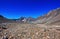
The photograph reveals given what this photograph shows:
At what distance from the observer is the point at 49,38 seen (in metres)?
17.0

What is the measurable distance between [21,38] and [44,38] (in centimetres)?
285

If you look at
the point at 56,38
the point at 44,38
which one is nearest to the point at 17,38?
the point at 44,38

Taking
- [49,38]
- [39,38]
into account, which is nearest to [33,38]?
[39,38]

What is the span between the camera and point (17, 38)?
17484 mm

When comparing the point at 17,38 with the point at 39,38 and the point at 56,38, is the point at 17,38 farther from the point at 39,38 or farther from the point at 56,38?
the point at 56,38

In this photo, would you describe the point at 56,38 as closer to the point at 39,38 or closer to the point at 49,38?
the point at 49,38

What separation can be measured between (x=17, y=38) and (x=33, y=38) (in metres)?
2.00

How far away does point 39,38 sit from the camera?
17.2 meters

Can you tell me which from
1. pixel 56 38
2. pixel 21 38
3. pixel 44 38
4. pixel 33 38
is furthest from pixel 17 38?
pixel 56 38

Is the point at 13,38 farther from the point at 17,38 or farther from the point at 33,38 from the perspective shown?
the point at 33,38

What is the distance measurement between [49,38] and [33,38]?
6.31ft

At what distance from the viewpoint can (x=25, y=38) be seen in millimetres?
17531

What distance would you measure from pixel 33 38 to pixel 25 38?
1058mm

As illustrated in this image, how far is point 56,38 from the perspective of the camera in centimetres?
1736
